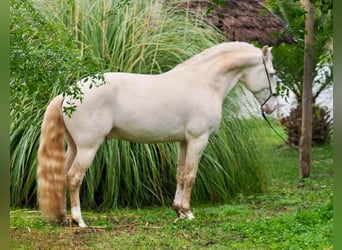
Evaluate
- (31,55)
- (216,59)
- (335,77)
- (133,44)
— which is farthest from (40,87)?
(133,44)

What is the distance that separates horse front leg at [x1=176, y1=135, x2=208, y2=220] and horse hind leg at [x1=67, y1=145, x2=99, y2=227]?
28.8 inches

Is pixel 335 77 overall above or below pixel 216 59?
below

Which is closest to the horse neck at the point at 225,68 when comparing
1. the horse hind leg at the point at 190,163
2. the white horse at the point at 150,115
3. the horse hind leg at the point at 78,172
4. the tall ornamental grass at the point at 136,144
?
the white horse at the point at 150,115

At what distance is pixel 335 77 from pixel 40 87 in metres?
2.53

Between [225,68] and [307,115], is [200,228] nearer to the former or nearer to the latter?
[225,68]

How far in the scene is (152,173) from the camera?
18.9ft

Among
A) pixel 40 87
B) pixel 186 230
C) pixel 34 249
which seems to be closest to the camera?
pixel 40 87

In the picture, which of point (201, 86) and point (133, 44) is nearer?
point (201, 86)

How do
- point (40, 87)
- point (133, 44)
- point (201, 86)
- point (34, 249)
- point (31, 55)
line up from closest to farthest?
point (31, 55) → point (40, 87) → point (34, 249) → point (201, 86) → point (133, 44)

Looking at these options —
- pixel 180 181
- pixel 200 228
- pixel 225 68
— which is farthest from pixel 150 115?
pixel 200 228

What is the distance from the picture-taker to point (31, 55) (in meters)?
3.05

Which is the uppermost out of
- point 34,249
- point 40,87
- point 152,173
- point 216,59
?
point 216,59

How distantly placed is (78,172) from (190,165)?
86cm

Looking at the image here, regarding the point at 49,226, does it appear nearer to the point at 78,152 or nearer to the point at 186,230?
the point at 78,152
